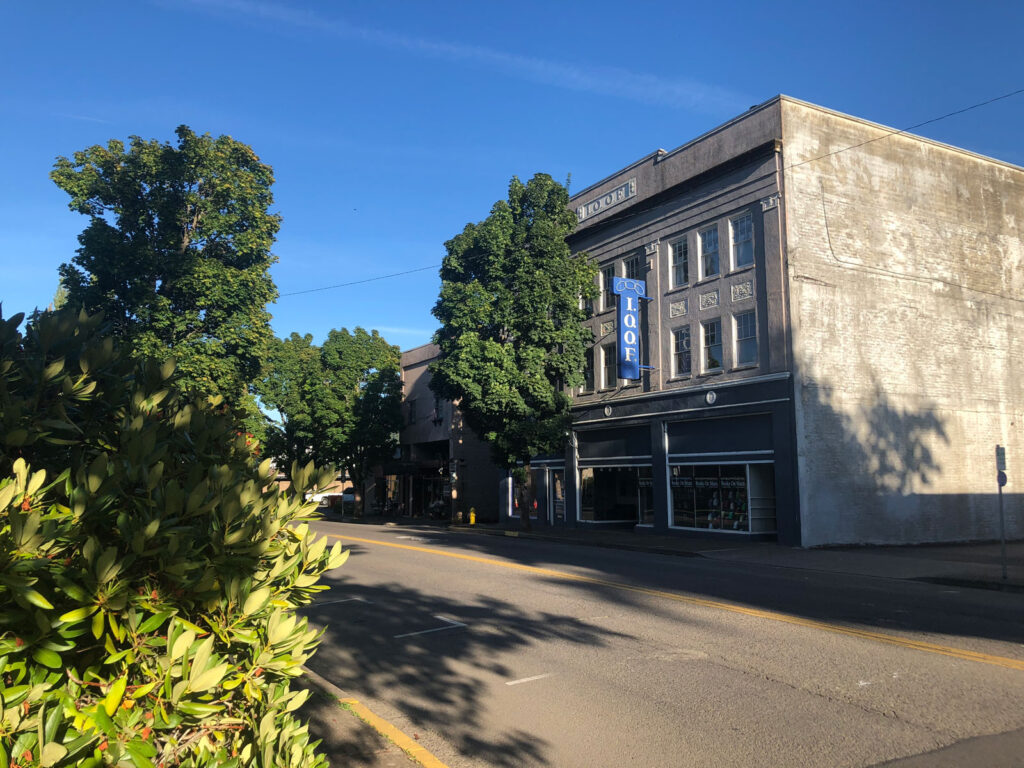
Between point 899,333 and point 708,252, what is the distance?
6.63 meters

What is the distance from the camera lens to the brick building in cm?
2214

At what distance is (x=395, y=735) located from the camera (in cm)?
577

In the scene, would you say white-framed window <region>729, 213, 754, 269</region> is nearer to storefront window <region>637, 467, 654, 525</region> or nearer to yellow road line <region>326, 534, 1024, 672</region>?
storefront window <region>637, 467, 654, 525</region>

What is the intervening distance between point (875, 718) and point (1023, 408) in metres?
25.8

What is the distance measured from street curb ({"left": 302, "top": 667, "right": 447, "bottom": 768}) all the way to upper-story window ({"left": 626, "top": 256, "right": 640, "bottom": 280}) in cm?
2379

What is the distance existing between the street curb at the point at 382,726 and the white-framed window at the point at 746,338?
19000 millimetres

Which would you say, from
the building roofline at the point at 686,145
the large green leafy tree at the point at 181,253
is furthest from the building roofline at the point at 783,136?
the large green leafy tree at the point at 181,253

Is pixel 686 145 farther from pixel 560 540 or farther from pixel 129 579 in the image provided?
pixel 129 579

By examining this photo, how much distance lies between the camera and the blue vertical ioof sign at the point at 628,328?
26781 millimetres

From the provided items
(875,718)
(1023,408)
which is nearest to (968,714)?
(875,718)

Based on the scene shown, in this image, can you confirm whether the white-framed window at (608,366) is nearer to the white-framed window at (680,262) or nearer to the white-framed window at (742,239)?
the white-framed window at (680,262)

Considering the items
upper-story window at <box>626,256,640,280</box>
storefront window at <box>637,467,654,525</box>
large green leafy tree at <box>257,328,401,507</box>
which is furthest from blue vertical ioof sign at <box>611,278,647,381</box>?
large green leafy tree at <box>257,328,401,507</box>

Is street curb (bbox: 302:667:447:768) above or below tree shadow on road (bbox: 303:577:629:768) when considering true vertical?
above

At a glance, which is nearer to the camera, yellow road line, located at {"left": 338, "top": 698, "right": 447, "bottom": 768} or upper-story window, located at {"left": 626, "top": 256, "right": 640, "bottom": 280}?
yellow road line, located at {"left": 338, "top": 698, "right": 447, "bottom": 768}
